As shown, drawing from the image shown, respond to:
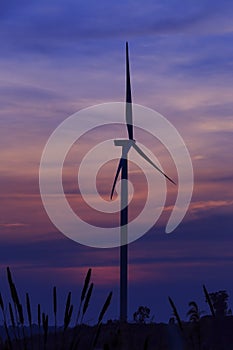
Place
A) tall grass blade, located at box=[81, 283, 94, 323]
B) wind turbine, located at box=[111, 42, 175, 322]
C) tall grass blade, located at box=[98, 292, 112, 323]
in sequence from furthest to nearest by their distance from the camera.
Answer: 1. wind turbine, located at box=[111, 42, 175, 322]
2. tall grass blade, located at box=[81, 283, 94, 323]
3. tall grass blade, located at box=[98, 292, 112, 323]

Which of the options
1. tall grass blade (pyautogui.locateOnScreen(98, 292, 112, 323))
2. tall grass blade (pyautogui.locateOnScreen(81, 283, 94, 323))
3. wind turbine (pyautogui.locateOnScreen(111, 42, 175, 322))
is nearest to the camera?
tall grass blade (pyautogui.locateOnScreen(98, 292, 112, 323))

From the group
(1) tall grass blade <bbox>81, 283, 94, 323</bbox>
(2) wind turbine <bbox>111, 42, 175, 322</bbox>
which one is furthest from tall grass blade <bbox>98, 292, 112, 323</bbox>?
(2) wind turbine <bbox>111, 42, 175, 322</bbox>

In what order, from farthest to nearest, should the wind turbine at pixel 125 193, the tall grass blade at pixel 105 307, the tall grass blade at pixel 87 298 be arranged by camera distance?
the wind turbine at pixel 125 193, the tall grass blade at pixel 87 298, the tall grass blade at pixel 105 307

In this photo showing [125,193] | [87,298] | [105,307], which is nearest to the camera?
[105,307]

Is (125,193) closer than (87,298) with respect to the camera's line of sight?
No

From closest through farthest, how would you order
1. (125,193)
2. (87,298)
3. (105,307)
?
(105,307) < (87,298) < (125,193)

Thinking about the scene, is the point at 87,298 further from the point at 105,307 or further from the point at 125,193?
the point at 125,193

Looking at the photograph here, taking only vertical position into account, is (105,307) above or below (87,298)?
below

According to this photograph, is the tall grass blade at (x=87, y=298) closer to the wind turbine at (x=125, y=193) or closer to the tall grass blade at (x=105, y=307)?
the tall grass blade at (x=105, y=307)

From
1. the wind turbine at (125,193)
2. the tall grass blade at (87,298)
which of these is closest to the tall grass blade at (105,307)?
the tall grass blade at (87,298)

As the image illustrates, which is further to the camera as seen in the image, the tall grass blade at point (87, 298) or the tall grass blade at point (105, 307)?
the tall grass blade at point (87, 298)

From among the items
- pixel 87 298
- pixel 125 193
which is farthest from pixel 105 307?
pixel 125 193

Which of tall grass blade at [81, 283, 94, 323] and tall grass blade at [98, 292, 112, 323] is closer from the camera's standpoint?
tall grass blade at [98, 292, 112, 323]

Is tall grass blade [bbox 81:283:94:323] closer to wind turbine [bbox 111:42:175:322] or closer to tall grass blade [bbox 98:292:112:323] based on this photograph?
tall grass blade [bbox 98:292:112:323]
